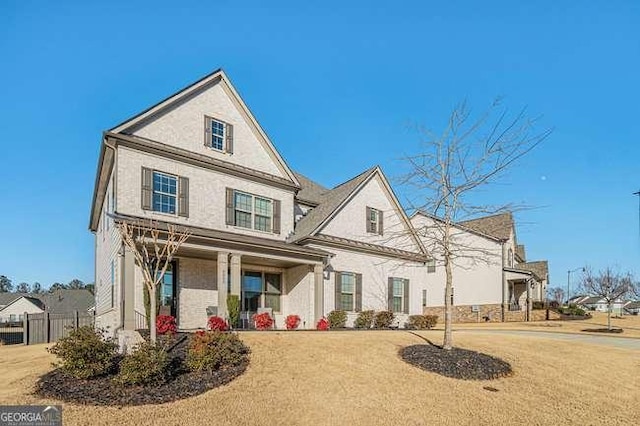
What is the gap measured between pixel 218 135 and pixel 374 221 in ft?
31.0

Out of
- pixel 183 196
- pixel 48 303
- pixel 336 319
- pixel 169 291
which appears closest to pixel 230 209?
pixel 183 196

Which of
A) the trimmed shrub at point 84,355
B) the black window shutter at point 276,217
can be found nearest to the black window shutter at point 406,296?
the black window shutter at point 276,217

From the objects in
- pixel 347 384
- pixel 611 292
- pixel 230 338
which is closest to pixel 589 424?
pixel 347 384

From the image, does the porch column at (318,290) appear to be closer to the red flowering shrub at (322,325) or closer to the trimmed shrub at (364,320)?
the red flowering shrub at (322,325)

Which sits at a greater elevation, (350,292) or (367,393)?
(350,292)

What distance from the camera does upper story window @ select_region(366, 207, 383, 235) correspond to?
75.4 ft

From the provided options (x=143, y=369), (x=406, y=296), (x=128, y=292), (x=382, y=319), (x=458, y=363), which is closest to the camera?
Result: (x=143, y=369)

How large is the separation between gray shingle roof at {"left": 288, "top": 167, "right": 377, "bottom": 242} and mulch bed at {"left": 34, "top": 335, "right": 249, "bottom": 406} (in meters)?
10.6

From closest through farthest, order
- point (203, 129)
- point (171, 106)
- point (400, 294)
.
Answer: point (171, 106), point (203, 129), point (400, 294)

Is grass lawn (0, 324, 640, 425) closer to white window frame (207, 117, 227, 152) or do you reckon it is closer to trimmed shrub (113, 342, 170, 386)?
trimmed shrub (113, 342, 170, 386)

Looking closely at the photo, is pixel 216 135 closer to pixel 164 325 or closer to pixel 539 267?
pixel 164 325

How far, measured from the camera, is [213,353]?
9.85 metres

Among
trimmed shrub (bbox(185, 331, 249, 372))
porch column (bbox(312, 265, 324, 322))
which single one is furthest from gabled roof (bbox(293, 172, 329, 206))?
trimmed shrub (bbox(185, 331, 249, 372))

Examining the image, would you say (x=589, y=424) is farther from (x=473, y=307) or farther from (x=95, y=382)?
(x=473, y=307)
